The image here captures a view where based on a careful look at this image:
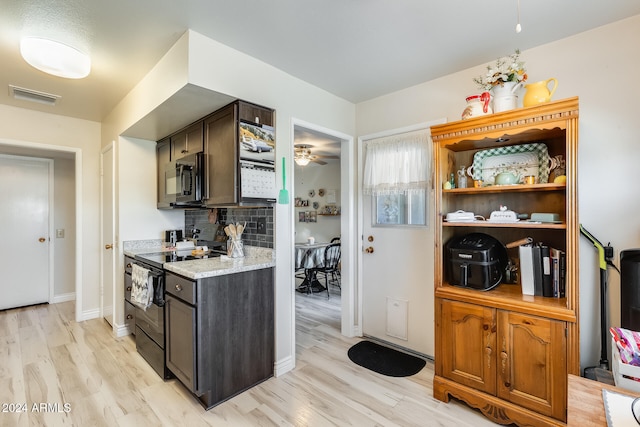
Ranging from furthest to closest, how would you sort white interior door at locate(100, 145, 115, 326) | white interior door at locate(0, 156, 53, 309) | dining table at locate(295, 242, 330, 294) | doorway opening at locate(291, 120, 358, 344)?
1. dining table at locate(295, 242, 330, 294)
2. white interior door at locate(0, 156, 53, 309)
3. white interior door at locate(100, 145, 115, 326)
4. doorway opening at locate(291, 120, 358, 344)

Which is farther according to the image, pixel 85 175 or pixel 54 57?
pixel 85 175

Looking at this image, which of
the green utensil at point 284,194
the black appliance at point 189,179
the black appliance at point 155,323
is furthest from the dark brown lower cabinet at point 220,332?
the black appliance at point 189,179

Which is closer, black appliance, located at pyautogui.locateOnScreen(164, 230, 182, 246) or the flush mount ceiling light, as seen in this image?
the flush mount ceiling light

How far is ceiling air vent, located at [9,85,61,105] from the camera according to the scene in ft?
9.06

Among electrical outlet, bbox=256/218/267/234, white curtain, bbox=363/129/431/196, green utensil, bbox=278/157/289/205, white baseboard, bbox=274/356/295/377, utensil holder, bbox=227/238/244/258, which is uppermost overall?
white curtain, bbox=363/129/431/196

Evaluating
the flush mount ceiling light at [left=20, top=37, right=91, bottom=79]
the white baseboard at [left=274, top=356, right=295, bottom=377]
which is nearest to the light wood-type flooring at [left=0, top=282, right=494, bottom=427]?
the white baseboard at [left=274, top=356, right=295, bottom=377]

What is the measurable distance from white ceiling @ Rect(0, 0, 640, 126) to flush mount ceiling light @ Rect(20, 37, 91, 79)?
0.06 m

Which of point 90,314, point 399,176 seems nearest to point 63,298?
point 90,314

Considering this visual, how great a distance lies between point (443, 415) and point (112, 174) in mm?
3878

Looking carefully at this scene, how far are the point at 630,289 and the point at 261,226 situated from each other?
2.44m

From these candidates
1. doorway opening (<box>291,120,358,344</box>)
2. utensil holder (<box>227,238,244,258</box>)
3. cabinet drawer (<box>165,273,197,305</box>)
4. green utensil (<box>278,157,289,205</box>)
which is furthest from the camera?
doorway opening (<box>291,120,358,344</box>)

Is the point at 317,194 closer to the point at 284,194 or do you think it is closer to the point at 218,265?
the point at 284,194

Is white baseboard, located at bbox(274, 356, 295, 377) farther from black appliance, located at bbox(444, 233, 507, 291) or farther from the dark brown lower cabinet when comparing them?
black appliance, located at bbox(444, 233, 507, 291)

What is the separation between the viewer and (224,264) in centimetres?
231
